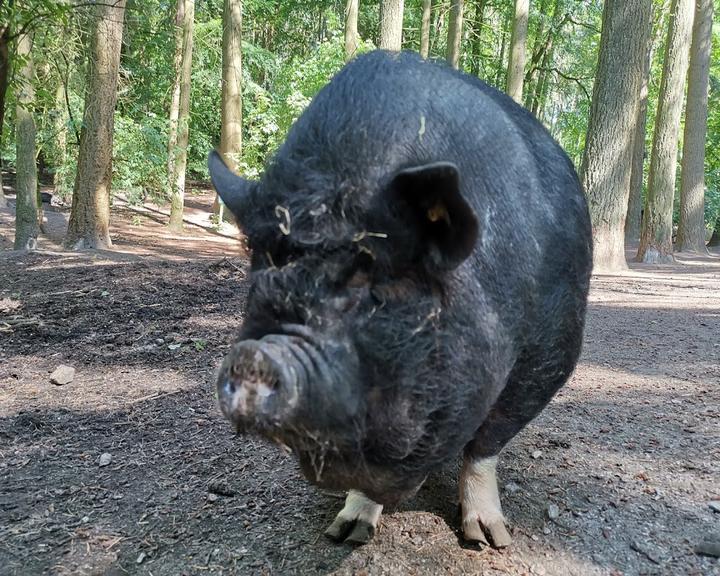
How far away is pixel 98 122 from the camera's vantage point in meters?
10.7

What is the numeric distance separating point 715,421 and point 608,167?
7.37 meters

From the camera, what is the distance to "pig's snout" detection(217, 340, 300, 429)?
1.64 m

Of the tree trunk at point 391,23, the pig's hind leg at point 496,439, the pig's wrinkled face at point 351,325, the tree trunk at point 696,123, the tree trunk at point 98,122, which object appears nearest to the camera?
the pig's wrinkled face at point 351,325

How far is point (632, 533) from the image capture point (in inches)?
115

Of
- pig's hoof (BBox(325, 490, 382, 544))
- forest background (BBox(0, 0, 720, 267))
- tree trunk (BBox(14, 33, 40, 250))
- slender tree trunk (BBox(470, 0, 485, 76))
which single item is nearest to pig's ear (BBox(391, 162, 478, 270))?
pig's hoof (BBox(325, 490, 382, 544))

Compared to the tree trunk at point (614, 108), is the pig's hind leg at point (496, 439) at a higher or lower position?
lower

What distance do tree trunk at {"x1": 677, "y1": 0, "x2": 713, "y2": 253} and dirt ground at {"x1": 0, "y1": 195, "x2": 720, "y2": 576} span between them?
12377 mm

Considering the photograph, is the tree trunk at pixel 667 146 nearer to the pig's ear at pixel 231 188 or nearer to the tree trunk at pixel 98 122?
the tree trunk at pixel 98 122

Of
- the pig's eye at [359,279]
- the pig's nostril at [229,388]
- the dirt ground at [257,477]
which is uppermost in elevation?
the pig's eye at [359,279]

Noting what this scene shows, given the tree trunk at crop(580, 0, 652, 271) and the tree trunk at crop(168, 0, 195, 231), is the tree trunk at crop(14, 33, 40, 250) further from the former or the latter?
the tree trunk at crop(580, 0, 652, 271)

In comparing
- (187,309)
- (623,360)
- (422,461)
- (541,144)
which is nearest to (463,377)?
(422,461)

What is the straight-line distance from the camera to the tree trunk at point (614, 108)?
34.2 ft

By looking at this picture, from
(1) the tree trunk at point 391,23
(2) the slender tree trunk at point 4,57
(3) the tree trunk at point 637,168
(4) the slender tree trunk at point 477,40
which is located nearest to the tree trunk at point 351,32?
(1) the tree trunk at point 391,23

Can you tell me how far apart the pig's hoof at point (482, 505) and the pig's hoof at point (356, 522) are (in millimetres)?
402
